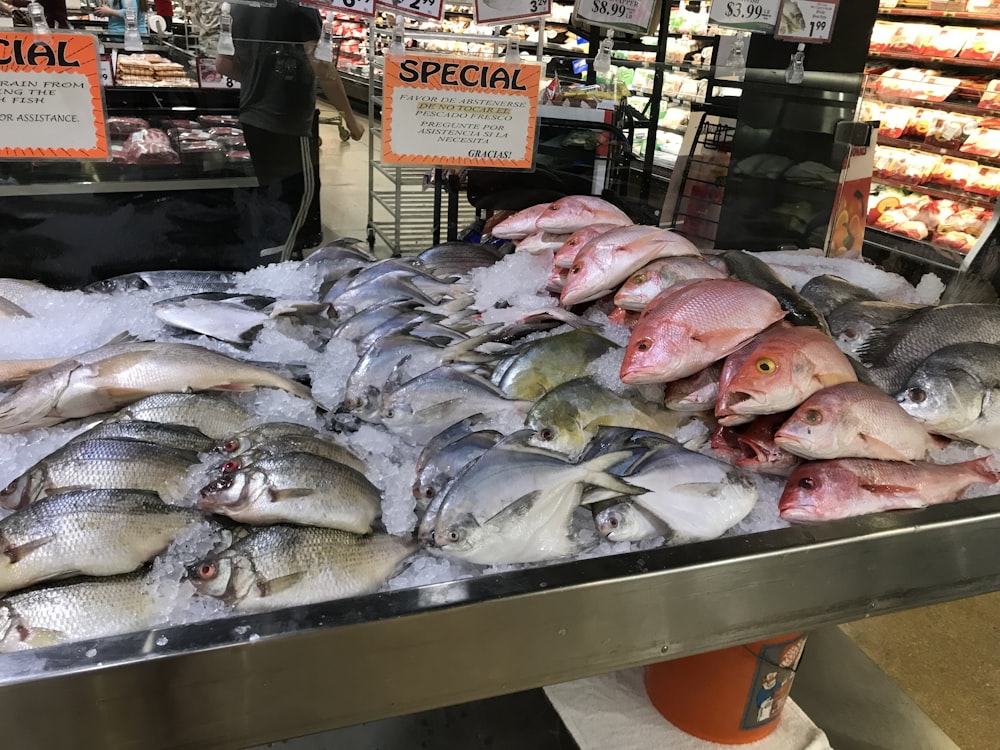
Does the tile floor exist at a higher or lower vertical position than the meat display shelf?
lower

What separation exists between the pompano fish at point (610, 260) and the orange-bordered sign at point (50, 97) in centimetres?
125

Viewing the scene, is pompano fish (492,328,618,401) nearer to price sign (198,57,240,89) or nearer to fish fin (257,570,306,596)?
fish fin (257,570,306,596)

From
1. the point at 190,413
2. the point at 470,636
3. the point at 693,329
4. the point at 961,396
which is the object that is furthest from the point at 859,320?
the point at 190,413

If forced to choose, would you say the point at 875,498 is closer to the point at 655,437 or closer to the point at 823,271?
the point at 655,437

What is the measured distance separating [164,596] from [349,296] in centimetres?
105

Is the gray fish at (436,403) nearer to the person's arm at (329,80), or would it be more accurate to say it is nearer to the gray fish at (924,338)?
the gray fish at (924,338)

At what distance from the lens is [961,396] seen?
1.41 m

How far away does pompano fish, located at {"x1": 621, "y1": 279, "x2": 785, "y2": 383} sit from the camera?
1.39 m

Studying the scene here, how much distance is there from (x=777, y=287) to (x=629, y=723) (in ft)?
4.09

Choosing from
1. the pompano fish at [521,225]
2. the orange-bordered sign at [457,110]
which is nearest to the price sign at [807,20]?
the orange-bordered sign at [457,110]

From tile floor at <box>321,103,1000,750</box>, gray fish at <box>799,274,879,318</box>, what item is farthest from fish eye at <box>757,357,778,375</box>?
tile floor at <box>321,103,1000,750</box>

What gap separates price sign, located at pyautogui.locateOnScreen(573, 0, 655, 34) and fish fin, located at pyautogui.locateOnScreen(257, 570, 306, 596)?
2135mm

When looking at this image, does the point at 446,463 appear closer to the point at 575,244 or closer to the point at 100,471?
the point at 100,471

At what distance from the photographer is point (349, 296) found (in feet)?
6.46
